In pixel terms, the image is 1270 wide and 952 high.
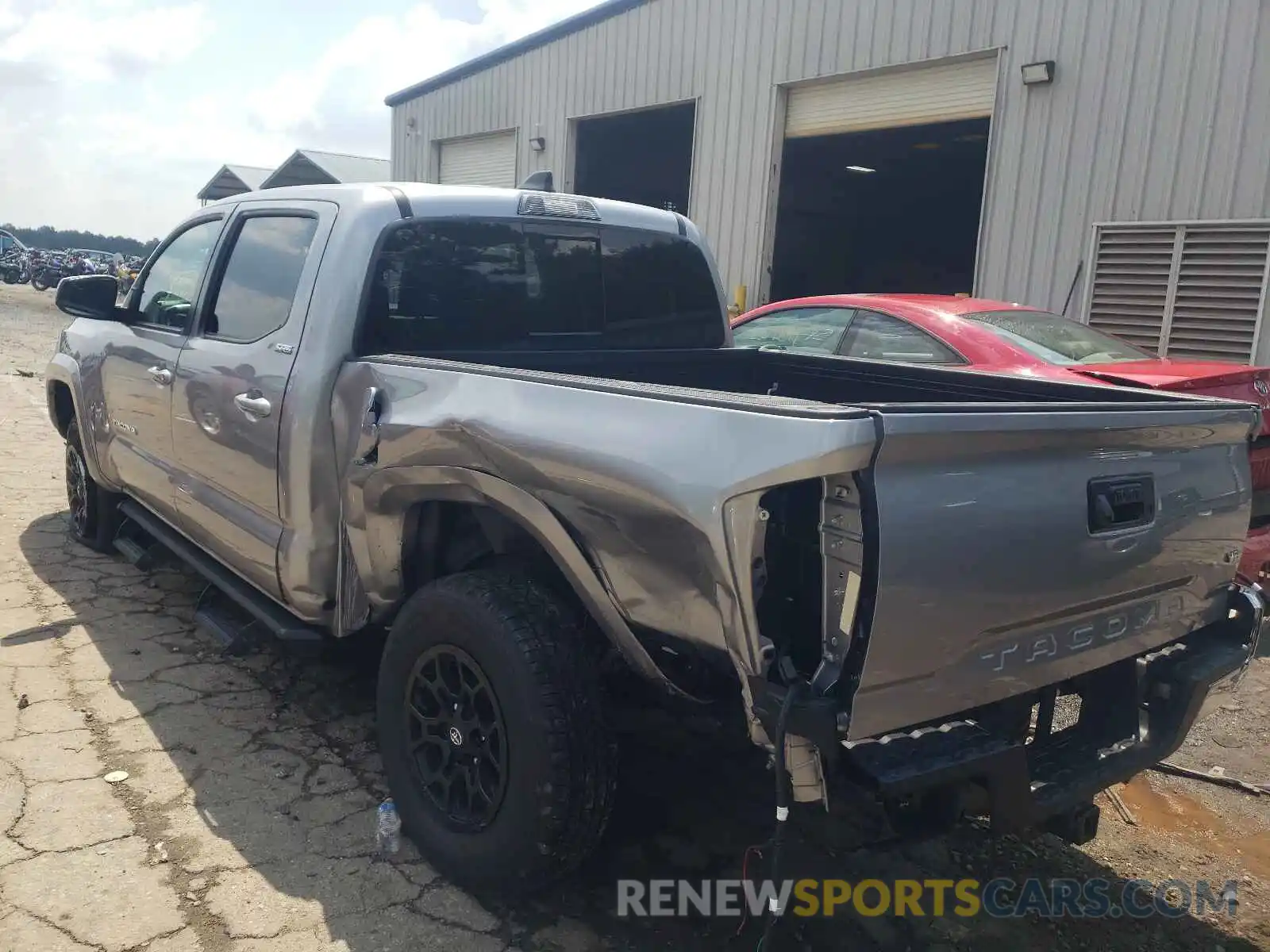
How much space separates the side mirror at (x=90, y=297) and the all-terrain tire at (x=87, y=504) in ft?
3.53

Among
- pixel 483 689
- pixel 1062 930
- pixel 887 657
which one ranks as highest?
pixel 887 657

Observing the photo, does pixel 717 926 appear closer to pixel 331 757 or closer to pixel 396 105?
pixel 331 757

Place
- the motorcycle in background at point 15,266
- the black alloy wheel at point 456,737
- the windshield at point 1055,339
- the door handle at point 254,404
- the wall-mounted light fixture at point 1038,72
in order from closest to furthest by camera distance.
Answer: the black alloy wheel at point 456,737, the door handle at point 254,404, the windshield at point 1055,339, the wall-mounted light fixture at point 1038,72, the motorcycle in background at point 15,266

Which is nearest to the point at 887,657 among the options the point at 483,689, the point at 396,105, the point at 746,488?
the point at 746,488

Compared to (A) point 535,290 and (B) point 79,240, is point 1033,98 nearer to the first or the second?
(A) point 535,290

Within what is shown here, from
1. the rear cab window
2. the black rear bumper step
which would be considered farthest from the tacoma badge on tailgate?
the rear cab window

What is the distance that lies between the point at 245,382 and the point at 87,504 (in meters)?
2.63

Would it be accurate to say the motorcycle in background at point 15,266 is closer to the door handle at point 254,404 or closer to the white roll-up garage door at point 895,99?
the white roll-up garage door at point 895,99

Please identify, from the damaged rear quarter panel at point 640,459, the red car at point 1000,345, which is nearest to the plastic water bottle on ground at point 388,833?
the damaged rear quarter panel at point 640,459

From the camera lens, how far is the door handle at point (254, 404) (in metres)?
3.32

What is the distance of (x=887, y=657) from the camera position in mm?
1912

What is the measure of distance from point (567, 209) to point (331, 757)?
2147 millimetres

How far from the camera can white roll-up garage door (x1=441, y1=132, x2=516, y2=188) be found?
15730 mm

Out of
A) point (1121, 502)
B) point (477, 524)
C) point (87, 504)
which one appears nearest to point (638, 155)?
point (87, 504)
